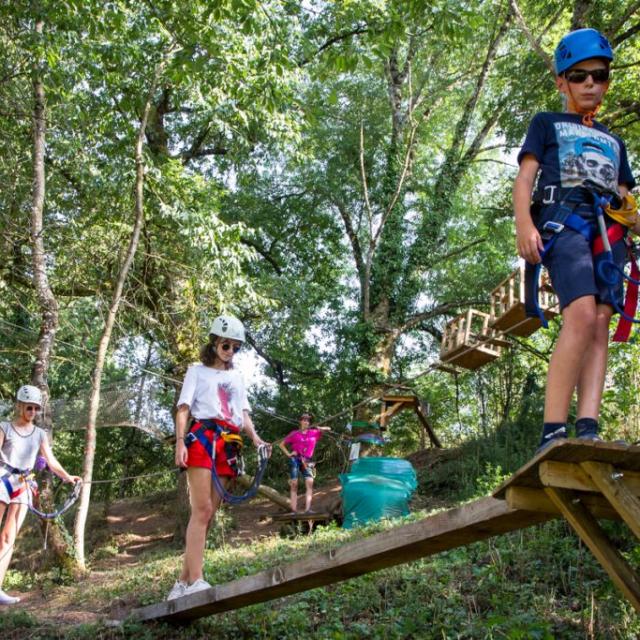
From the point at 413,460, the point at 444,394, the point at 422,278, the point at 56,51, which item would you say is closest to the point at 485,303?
the point at 422,278

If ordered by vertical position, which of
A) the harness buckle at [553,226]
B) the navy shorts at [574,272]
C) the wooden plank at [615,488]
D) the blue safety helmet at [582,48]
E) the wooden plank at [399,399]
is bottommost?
the wooden plank at [615,488]

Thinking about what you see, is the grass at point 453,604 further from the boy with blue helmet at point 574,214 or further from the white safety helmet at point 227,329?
the white safety helmet at point 227,329

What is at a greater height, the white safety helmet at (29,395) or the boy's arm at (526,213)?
the boy's arm at (526,213)

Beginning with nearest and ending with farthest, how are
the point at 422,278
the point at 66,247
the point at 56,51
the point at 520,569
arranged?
the point at 520,569
the point at 56,51
the point at 66,247
the point at 422,278

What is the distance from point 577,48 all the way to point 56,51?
671 centimetres

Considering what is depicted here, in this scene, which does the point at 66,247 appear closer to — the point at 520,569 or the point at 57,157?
the point at 57,157

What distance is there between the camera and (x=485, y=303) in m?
19.3

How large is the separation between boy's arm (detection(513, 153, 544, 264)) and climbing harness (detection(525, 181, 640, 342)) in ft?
0.24

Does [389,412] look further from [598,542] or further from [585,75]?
[585,75]

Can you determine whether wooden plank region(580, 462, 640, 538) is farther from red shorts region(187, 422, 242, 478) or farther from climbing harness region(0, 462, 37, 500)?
climbing harness region(0, 462, 37, 500)

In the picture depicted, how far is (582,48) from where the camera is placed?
312 centimetres

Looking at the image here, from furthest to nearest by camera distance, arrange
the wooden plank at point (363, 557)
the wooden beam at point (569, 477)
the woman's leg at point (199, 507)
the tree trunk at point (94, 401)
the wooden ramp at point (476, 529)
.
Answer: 1. the tree trunk at point (94, 401)
2. the woman's leg at point (199, 507)
3. the wooden plank at point (363, 557)
4. the wooden beam at point (569, 477)
5. the wooden ramp at point (476, 529)

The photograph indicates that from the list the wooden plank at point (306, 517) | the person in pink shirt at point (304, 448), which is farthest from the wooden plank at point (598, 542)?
the person in pink shirt at point (304, 448)

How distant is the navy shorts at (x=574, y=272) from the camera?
2943 millimetres
